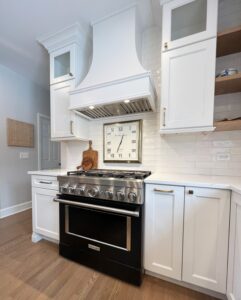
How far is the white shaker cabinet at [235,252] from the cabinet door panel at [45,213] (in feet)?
5.40

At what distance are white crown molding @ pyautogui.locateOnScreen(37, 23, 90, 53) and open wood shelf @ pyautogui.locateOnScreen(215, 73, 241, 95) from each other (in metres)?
1.65

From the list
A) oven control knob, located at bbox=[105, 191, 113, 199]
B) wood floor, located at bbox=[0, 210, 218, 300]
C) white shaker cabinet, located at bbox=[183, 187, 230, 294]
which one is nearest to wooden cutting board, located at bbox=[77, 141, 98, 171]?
oven control knob, located at bbox=[105, 191, 113, 199]

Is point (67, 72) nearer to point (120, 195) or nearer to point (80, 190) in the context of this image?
point (80, 190)

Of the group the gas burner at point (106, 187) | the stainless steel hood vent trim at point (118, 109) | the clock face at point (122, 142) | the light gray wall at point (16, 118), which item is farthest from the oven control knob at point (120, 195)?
the light gray wall at point (16, 118)

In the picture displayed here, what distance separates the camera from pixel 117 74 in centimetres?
156

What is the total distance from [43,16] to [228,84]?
6.69 feet

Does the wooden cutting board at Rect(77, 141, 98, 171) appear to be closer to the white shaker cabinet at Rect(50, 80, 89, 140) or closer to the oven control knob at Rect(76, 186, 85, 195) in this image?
the white shaker cabinet at Rect(50, 80, 89, 140)

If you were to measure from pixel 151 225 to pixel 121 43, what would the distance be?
1813mm

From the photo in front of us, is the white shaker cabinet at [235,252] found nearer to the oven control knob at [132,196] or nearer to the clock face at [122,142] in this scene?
the oven control knob at [132,196]

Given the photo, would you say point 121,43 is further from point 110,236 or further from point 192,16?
point 110,236

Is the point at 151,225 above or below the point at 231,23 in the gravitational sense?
below

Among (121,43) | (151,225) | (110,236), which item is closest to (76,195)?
(110,236)

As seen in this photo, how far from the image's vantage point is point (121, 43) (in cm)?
160

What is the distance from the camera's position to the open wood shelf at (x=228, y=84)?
4.12ft
